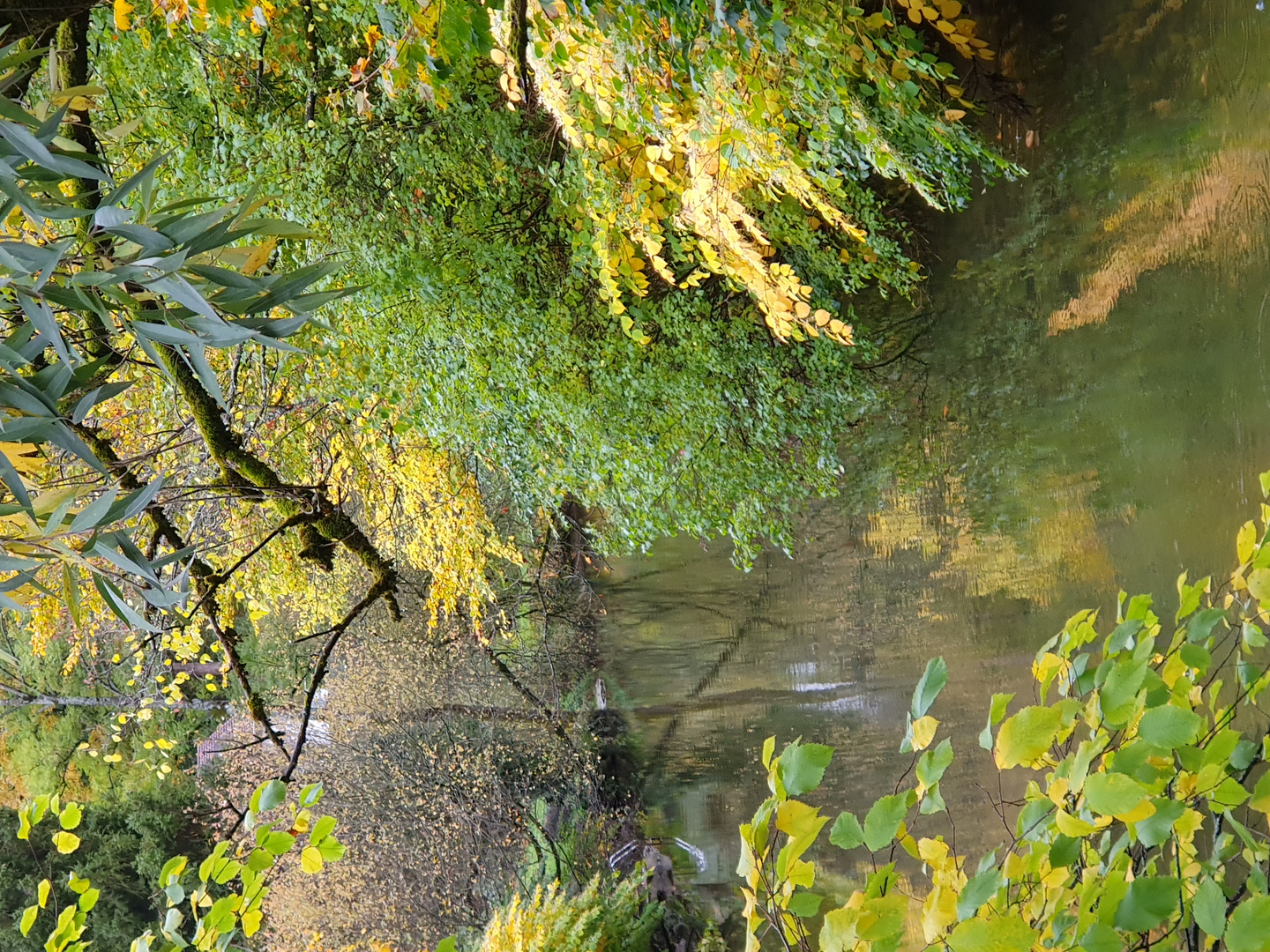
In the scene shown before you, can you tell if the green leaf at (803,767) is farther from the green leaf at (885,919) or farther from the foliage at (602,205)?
the foliage at (602,205)

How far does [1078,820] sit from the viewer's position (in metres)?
0.92

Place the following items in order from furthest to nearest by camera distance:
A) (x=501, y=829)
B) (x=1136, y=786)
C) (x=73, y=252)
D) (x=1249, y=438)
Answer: (x=501, y=829) → (x=1249, y=438) → (x=73, y=252) → (x=1136, y=786)

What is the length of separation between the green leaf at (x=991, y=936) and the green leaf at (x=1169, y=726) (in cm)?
21

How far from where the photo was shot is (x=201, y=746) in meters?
8.69

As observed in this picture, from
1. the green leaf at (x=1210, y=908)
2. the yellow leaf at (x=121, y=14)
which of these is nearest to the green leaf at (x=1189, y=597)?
the green leaf at (x=1210, y=908)

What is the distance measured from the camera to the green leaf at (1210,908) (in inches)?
32.9

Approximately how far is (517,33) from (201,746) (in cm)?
784

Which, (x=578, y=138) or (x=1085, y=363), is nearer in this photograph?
(x=578, y=138)

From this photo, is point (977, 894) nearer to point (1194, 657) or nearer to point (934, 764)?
point (934, 764)

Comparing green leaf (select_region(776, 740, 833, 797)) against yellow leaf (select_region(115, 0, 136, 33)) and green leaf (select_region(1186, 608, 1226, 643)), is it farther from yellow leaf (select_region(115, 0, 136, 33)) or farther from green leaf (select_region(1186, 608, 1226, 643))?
yellow leaf (select_region(115, 0, 136, 33))

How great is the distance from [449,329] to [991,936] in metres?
3.28

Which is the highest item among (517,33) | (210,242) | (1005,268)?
(517,33)

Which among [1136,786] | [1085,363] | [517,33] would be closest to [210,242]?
[1136,786]

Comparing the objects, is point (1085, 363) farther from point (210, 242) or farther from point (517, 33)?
point (210, 242)
